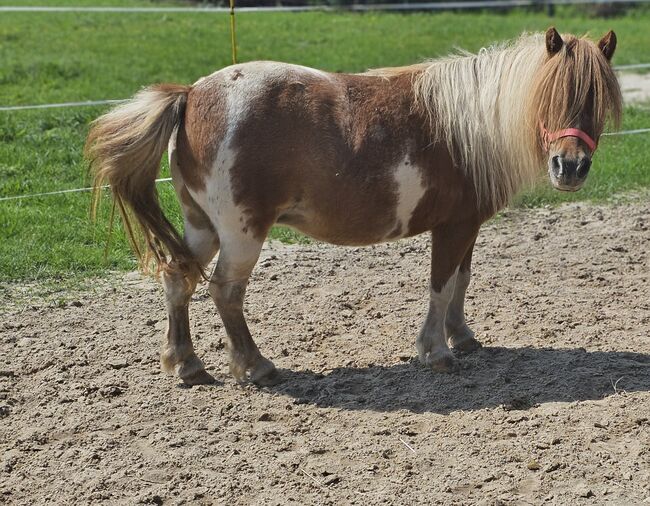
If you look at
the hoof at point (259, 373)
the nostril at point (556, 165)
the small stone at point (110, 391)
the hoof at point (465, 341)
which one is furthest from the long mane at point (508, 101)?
the small stone at point (110, 391)

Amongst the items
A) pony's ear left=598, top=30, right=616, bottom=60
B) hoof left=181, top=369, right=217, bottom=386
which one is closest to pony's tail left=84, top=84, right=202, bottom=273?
hoof left=181, top=369, right=217, bottom=386

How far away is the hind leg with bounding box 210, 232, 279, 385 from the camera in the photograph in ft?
14.3

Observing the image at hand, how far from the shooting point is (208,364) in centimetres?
484

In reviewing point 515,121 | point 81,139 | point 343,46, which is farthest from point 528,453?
point 343,46

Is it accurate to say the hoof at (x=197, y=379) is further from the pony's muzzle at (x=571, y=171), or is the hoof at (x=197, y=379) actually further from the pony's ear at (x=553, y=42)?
the pony's ear at (x=553, y=42)

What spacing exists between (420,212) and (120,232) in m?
2.85

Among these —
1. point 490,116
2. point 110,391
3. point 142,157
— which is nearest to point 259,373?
point 110,391

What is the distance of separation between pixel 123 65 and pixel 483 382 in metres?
8.78

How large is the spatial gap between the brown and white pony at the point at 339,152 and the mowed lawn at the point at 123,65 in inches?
26.0

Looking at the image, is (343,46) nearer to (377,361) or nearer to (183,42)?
(183,42)

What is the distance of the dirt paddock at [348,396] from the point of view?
3658mm

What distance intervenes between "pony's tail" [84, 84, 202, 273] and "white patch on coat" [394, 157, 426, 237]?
3.34 ft

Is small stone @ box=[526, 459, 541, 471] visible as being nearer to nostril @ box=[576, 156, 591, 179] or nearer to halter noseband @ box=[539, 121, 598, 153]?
nostril @ box=[576, 156, 591, 179]

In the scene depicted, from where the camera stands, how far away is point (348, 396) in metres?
4.43
